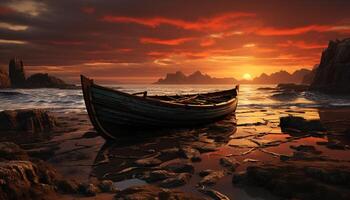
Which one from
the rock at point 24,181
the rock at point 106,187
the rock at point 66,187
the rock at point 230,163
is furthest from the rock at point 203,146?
the rock at point 24,181

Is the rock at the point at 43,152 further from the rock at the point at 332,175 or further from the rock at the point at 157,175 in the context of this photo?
the rock at the point at 332,175

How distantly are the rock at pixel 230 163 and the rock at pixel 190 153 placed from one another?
0.80 meters

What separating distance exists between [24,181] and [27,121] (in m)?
10.8

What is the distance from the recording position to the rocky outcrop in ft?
185

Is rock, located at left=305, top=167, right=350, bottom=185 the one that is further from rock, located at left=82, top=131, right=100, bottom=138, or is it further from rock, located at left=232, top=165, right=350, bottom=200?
rock, located at left=82, top=131, right=100, bottom=138

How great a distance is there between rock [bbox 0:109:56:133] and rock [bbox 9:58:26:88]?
192 metres

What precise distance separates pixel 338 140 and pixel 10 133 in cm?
1450

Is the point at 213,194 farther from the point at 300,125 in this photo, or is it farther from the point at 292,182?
the point at 300,125

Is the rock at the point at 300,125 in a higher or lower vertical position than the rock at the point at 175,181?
higher

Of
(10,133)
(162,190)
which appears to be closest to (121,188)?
(162,190)

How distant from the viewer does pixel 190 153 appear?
9.13 meters

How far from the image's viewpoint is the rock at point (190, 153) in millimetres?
8695

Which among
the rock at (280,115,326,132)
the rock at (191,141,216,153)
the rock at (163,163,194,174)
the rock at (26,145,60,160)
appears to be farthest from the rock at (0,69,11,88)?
the rock at (163,163,194,174)

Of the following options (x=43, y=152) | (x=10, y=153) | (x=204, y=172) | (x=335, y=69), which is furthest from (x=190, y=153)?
(x=335, y=69)
